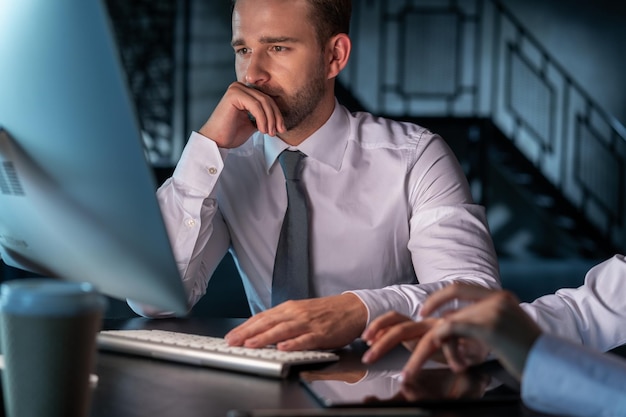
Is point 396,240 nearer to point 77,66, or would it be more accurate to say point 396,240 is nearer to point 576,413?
point 576,413

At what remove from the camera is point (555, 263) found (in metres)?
9.15

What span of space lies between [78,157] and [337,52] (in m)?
1.38

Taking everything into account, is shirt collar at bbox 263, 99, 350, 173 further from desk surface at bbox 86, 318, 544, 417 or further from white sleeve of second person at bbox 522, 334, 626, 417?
white sleeve of second person at bbox 522, 334, 626, 417

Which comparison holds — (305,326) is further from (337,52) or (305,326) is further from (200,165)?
(337,52)

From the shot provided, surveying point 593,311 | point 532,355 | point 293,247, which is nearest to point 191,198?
point 293,247

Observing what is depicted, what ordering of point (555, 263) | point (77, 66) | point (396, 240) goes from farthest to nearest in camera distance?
point (555, 263) → point (396, 240) → point (77, 66)

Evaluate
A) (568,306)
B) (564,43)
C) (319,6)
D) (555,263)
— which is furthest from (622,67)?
(568,306)

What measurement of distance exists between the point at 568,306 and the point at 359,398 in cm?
58

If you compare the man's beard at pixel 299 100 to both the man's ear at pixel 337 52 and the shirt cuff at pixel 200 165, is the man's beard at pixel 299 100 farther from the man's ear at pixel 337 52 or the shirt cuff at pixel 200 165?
the shirt cuff at pixel 200 165

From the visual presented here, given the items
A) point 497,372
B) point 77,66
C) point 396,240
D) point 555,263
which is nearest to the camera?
point 77,66

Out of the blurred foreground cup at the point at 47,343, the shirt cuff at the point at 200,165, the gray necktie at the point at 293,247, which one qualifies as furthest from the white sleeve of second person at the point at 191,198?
the blurred foreground cup at the point at 47,343

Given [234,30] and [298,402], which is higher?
[234,30]

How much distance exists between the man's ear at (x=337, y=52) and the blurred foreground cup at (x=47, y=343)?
1.51m

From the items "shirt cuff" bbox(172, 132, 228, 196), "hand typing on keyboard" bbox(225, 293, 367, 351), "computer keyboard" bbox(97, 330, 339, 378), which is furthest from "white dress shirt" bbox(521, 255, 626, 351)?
"shirt cuff" bbox(172, 132, 228, 196)
